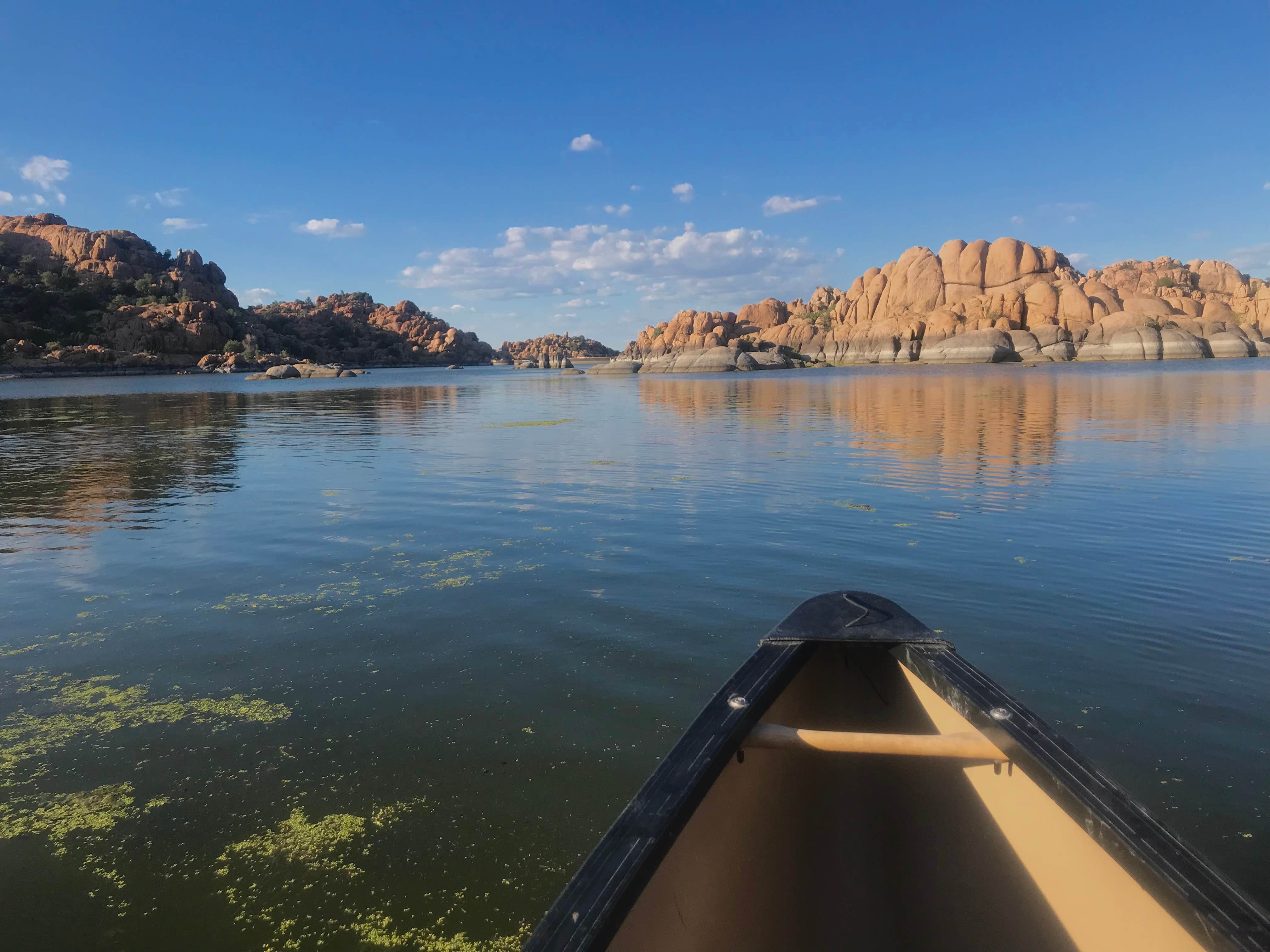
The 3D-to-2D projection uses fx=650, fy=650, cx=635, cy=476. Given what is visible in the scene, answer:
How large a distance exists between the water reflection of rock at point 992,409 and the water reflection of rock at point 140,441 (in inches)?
542

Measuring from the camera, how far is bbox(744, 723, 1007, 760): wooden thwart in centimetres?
254

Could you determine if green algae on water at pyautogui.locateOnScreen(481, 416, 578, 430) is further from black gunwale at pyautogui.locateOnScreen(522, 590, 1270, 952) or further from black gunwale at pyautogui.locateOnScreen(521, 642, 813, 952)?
black gunwale at pyautogui.locateOnScreen(521, 642, 813, 952)

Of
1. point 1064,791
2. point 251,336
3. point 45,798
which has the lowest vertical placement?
point 45,798

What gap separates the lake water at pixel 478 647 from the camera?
294 cm

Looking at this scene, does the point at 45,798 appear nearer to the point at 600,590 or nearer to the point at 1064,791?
the point at 600,590

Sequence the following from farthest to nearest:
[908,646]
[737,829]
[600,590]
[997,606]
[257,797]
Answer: [600,590] < [997,606] < [257,797] < [908,646] < [737,829]

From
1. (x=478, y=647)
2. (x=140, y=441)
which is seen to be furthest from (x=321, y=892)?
(x=140, y=441)

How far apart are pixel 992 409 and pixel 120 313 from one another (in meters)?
126

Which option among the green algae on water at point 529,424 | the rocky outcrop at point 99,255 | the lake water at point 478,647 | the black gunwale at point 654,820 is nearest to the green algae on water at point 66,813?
the lake water at point 478,647

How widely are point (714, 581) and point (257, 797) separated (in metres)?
4.22

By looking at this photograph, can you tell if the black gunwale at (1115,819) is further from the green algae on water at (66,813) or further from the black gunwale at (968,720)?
the green algae on water at (66,813)

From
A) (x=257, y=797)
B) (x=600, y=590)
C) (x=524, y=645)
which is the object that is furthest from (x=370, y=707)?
(x=600, y=590)

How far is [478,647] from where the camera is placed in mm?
5184

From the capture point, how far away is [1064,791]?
7.03 ft
